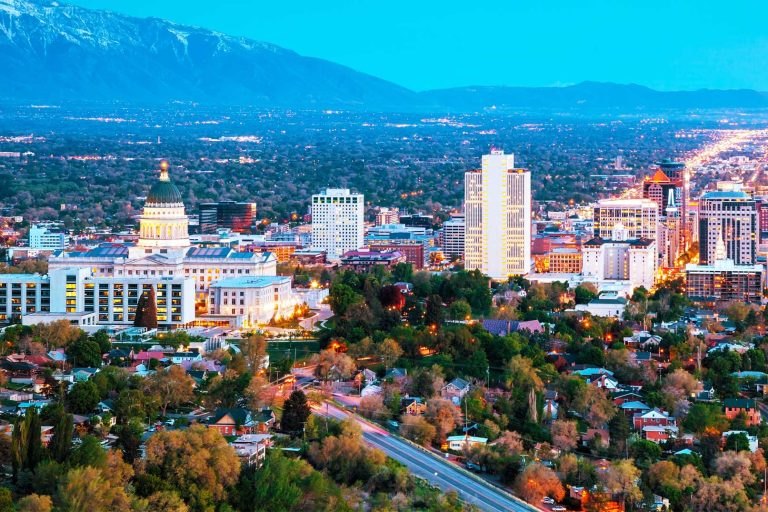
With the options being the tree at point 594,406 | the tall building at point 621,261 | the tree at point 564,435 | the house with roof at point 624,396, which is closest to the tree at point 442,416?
the tree at point 564,435

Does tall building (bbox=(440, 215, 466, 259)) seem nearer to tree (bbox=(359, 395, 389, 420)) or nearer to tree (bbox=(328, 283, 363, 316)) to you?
tree (bbox=(328, 283, 363, 316))

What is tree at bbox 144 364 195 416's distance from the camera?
38.7 metres

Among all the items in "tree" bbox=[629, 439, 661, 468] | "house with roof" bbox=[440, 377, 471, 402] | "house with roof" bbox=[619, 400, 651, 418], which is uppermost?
"house with roof" bbox=[440, 377, 471, 402]

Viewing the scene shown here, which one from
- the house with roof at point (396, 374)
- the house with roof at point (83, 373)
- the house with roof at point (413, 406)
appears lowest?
the house with roof at point (413, 406)

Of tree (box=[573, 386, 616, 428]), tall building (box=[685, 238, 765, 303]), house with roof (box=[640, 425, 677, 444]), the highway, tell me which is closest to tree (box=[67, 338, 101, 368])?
the highway

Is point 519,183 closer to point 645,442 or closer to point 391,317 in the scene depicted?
point 391,317

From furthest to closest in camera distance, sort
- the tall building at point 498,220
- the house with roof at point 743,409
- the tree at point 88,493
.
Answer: the tall building at point 498,220 < the house with roof at point 743,409 < the tree at point 88,493

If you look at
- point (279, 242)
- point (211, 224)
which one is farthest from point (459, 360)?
point (211, 224)

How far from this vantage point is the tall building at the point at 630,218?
7833 centimetres

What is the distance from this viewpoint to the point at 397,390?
136 ft

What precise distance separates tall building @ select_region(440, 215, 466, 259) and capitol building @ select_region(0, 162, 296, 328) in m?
21.2

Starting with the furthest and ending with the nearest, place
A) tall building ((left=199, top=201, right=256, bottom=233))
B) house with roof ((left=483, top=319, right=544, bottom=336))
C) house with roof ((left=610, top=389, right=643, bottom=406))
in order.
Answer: tall building ((left=199, top=201, right=256, bottom=233)) → house with roof ((left=483, top=319, right=544, bottom=336)) → house with roof ((left=610, top=389, right=643, bottom=406))

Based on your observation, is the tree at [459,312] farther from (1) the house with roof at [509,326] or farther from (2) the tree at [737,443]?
(2) the tree at [737,443]

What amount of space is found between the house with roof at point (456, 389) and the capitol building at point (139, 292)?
1028 cm
